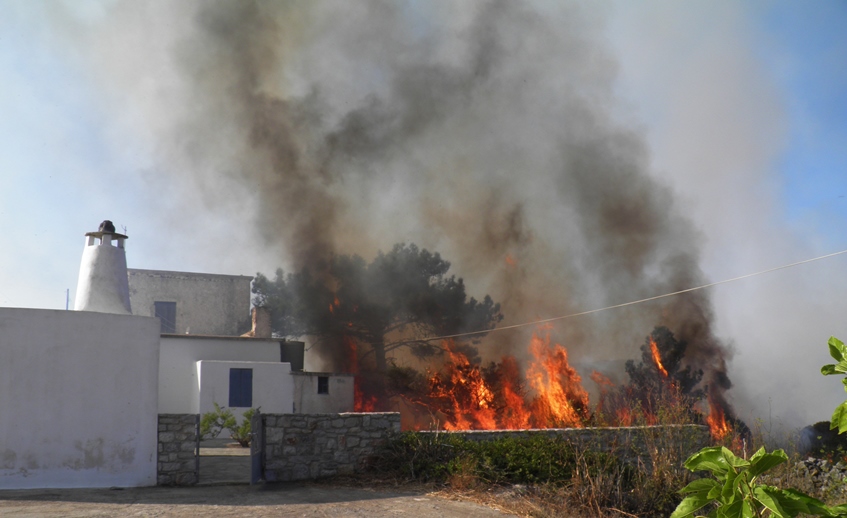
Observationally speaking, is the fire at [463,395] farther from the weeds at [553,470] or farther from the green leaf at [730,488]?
the green leaf at [730,488]

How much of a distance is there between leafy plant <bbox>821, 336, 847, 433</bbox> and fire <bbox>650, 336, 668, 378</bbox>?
31.4 m

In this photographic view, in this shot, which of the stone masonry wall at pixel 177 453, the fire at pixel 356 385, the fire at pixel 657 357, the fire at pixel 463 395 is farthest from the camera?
the fire at pixel 657 357

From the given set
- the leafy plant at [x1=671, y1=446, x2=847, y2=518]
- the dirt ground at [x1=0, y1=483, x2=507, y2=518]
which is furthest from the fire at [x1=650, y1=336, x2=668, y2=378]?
the leafy plant at [x1=671, y1=446, x2=847, y2=518]

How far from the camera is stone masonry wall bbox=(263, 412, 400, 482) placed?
13.7 metres

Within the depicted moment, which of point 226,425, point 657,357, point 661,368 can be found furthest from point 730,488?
point 657,357

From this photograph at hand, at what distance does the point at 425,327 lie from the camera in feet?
111

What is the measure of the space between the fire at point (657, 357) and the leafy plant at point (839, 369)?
31.4 meters

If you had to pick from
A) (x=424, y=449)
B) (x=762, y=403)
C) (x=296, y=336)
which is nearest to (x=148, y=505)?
(x=424, y=449)

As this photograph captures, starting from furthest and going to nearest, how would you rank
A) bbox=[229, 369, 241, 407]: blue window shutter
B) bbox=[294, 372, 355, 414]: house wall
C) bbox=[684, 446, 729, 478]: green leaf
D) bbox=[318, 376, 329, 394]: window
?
bbox=[318, 376, 329, 394]: window, bbox=[294, 372, 355, 414]: house wall, bbox=[229, 369, 241, 407]: blue window shutter, bbox=[684, 446, 729, 478]: green leaf

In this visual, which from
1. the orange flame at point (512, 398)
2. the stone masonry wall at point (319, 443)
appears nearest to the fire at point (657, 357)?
the orange flame at point (512, 398)

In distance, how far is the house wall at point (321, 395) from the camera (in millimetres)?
26141

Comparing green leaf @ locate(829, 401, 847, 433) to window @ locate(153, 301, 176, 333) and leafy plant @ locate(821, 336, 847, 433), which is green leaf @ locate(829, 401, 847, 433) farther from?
window @ locate(153, 301, 176, 333)

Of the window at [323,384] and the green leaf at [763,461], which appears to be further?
the window at [323,384]

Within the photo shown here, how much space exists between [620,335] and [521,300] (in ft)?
17.7
